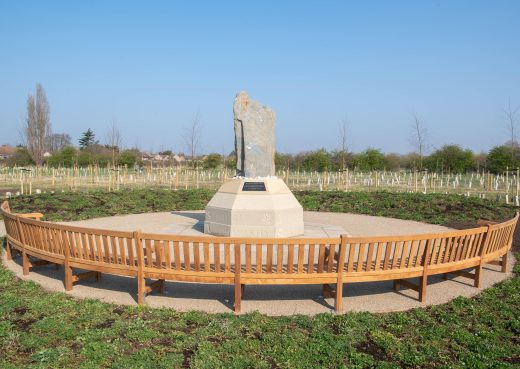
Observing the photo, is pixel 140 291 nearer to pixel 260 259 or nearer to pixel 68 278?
pixel 68 278

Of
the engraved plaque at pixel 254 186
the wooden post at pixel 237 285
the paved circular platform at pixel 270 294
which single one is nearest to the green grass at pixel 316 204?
the paved circular platform at pixel 270 294

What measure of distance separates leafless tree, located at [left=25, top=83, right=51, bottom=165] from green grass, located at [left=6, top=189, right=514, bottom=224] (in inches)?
1587

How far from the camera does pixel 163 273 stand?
5660mm

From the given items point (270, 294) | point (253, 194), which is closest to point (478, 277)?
point (270, 294)

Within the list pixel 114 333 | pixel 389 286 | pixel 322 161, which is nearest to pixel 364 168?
pixel 322 161

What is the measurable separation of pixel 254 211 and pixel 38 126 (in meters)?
52.6

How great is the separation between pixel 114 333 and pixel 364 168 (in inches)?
1867

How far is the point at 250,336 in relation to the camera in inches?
180

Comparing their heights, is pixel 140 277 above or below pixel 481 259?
below

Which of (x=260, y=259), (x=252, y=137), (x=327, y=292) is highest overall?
(x=252, y=137)

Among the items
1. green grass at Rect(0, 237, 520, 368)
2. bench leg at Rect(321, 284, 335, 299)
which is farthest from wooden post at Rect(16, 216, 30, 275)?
bench leg at Rect(321, 284, 335, 299)

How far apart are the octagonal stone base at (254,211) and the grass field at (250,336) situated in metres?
4.16

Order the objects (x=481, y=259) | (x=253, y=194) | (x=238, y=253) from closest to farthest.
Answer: (x=238, y=253), (x=481, y=259), (x=253, y=194)

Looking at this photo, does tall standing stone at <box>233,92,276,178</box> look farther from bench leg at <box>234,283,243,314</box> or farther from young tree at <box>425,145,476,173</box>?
young tree at <box>425,145,476,173</box>
